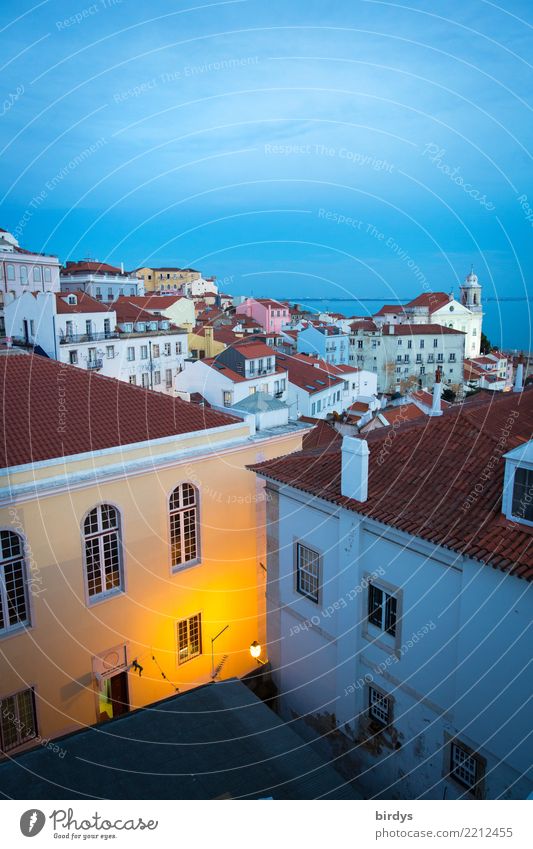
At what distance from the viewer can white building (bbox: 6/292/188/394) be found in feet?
125

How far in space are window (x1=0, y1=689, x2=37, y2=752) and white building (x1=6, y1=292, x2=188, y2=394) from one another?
81.9 ft

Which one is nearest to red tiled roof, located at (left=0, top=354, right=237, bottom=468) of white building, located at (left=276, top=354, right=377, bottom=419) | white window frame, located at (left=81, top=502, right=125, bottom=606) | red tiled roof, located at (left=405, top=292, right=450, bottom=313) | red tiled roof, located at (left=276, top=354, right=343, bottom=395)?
white window frame, located at (left=81, top=502, right=125, bottom=606)

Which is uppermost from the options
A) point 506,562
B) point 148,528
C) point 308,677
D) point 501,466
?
point 501,466

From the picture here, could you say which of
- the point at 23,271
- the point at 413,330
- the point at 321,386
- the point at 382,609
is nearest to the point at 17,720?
the point at 382,609

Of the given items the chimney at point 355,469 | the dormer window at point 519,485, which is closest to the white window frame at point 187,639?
the chimney at point 355,469

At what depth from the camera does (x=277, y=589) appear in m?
14.5

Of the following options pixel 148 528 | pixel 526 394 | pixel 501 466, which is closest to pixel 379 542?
pixel 501 466

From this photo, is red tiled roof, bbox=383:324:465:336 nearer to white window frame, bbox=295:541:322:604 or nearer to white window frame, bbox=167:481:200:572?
white window frame, bbox=167:481:200:572

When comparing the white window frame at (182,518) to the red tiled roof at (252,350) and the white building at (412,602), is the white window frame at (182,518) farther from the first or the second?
the red tiled roof at (252,350)

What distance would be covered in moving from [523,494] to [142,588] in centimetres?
914

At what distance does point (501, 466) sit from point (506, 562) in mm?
2598

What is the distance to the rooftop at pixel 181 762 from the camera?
896cm
